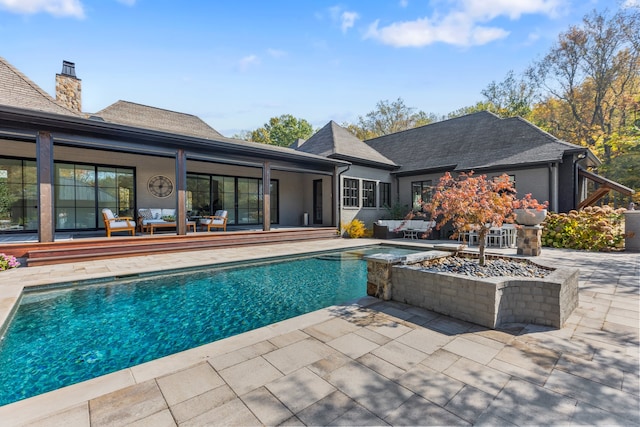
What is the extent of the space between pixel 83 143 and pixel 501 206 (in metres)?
9.02

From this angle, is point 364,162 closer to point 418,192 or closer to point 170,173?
point 418,192

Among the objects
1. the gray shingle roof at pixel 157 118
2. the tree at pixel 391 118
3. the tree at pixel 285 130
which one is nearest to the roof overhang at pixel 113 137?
the gray shingle roof at pixel 157 118

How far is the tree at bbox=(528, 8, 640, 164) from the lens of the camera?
17562 millimetres

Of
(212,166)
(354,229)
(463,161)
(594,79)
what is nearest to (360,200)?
(354,229)

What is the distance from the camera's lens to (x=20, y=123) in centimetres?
629

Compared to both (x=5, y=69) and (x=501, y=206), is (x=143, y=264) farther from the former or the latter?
(x=5, y=69)

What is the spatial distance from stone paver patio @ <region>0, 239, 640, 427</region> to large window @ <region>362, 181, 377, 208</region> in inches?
401

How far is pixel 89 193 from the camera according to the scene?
9.97m

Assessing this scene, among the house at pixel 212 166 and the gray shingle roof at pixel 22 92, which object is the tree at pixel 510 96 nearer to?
the house at pixel 212 166

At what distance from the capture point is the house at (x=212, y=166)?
24.4 ft

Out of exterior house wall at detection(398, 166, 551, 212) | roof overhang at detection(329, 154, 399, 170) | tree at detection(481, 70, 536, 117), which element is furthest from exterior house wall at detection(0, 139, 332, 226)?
tree at detection(481, 70, 536, 117)

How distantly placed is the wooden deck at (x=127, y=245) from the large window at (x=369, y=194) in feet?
14.0

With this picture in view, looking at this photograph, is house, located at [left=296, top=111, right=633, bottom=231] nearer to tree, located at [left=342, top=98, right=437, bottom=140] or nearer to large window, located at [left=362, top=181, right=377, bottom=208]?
large window, located at [left=362, top=181, right=377, bottom=208]

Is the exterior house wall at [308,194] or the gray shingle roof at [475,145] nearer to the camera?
the gray shingle roof at [475,145]
